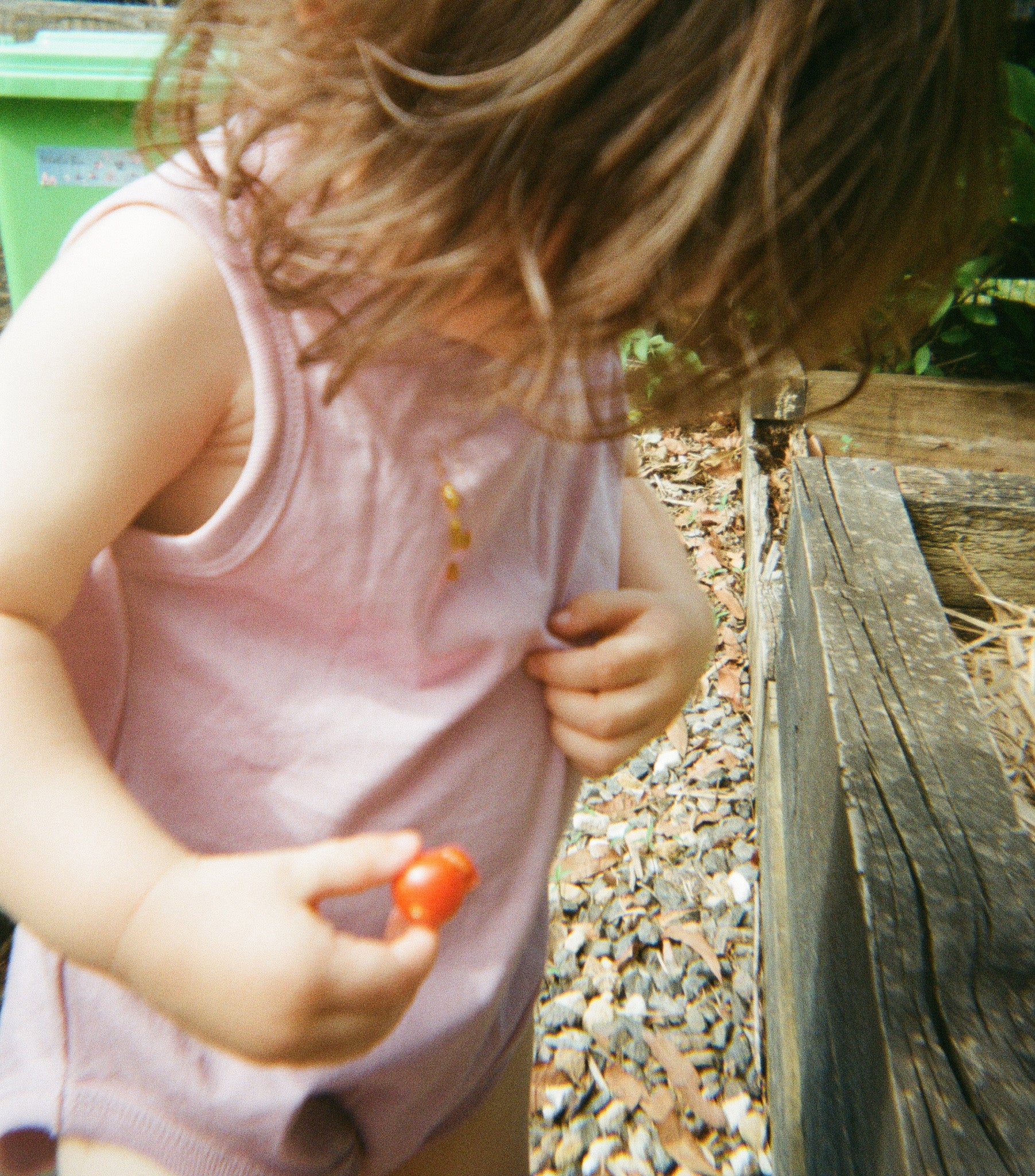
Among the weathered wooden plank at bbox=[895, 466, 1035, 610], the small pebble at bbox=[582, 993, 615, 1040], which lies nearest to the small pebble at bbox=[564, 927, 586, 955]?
the small pebble at bbox=[582, 993, 615, 1040]

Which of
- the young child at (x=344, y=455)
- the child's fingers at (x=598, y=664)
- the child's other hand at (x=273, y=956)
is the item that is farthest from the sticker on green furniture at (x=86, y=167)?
the child's other hand at (x=273, y=956)

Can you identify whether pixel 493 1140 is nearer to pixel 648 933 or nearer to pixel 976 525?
pixel 648 933

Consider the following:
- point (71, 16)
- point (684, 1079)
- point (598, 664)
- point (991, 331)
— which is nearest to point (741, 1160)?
point (684, 1079)

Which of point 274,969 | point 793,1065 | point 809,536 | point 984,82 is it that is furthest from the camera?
point 809,536

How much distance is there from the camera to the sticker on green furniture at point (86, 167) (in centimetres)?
166

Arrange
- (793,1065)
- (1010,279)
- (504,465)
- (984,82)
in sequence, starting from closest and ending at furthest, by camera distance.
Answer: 1. (984,82)
2. (504,465)
3. (793,1065)
4. (1010,279)

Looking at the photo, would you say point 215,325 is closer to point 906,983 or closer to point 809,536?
point 906,983

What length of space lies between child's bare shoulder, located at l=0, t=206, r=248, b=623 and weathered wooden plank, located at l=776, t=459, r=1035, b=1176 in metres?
0.67

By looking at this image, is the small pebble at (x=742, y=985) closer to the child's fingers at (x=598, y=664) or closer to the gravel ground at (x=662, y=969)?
the gravel ground at (x=662, y=969)

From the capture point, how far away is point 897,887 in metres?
0.84

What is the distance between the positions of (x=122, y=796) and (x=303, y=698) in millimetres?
200

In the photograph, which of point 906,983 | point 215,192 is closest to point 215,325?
point 215,192

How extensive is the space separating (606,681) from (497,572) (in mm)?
161

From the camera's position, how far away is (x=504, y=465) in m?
0.86
